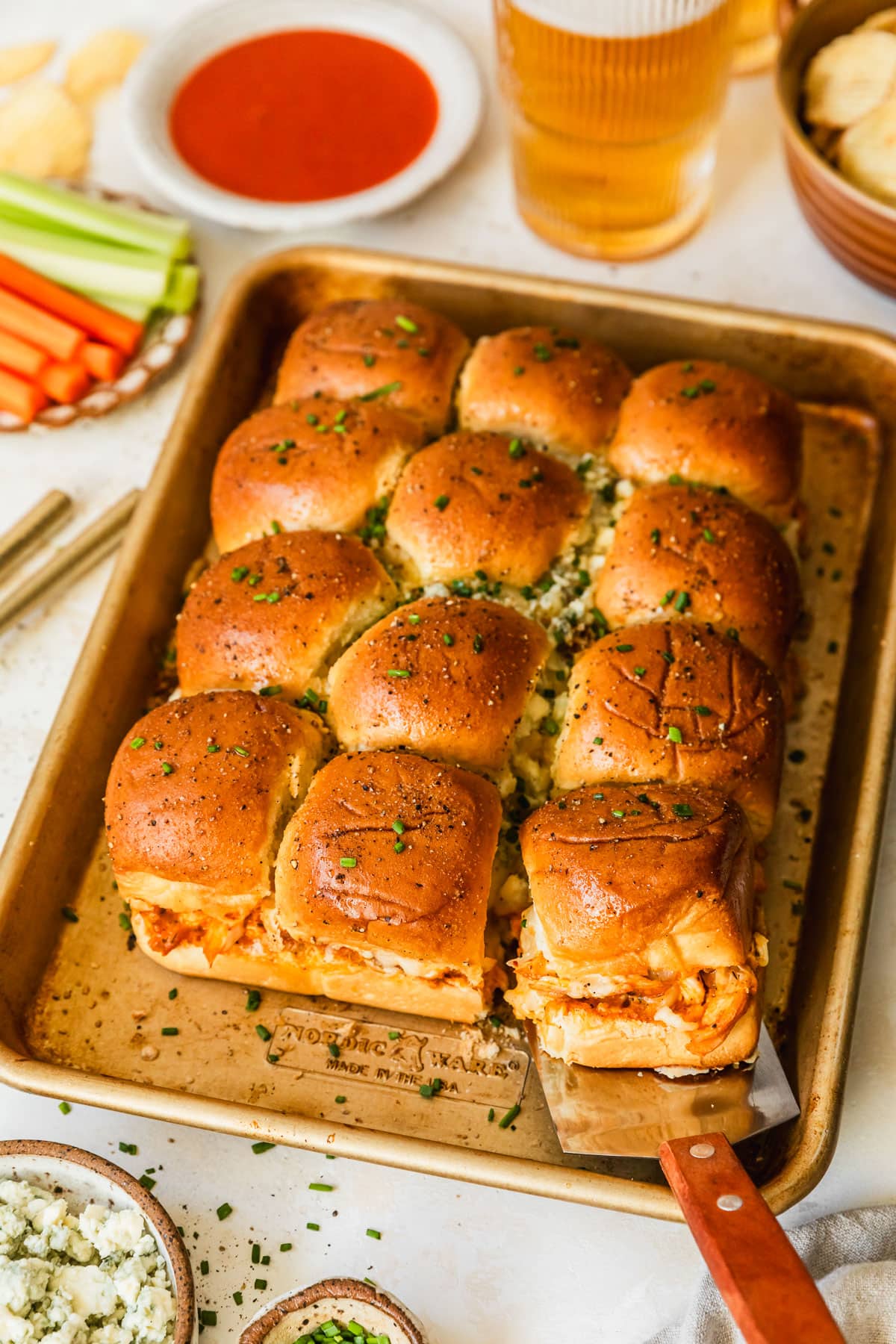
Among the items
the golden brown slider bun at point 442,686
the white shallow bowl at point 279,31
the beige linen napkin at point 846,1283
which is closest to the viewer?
the beige linen napkin at point 846,1283

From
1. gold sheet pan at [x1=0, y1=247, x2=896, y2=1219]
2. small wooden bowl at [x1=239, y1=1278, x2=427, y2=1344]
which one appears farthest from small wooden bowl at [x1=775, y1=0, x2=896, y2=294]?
small wooden bowl at [x1=239, y1=1278, x2=427, y2=1344]

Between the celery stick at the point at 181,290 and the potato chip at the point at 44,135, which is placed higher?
the potato chip at the point at 44,135

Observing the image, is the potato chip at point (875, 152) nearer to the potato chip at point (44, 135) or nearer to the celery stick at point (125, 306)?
the celery stick at point (125, 306)

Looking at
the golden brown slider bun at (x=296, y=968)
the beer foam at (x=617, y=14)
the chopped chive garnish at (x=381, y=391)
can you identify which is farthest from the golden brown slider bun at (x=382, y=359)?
the golden brown slider bun at (x=296, y=968)

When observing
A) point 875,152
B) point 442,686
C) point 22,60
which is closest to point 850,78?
point 875,152

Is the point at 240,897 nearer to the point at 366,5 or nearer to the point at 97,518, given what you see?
the point at 97,518

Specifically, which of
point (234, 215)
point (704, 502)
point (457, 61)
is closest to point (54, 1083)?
→ point (704, 502)
